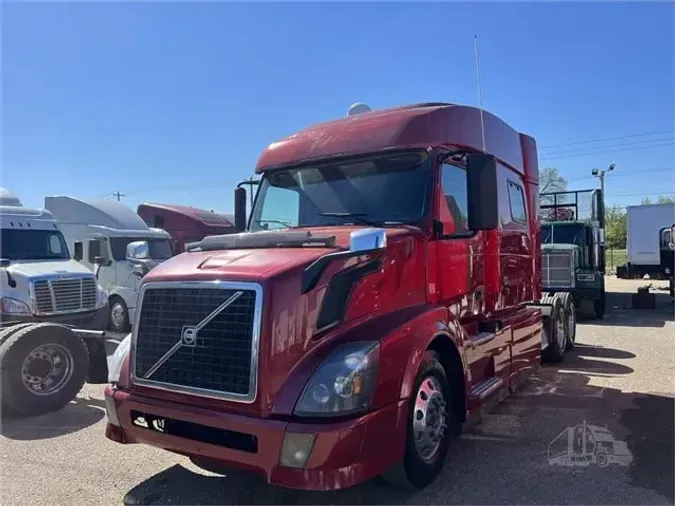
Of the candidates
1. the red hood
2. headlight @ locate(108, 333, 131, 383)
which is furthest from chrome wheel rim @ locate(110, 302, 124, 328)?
the red hood

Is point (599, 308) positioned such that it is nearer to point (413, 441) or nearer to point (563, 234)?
point (563, 234)

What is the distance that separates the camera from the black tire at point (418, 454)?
138 inches

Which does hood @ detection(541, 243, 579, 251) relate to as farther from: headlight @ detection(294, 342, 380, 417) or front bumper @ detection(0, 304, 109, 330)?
headlight @ detection(294, 342, 380, 417)

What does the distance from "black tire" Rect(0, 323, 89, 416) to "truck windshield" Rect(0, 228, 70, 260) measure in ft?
11.2

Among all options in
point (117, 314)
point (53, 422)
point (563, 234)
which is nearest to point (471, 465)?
point (53, 422)

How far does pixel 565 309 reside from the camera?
9047mm

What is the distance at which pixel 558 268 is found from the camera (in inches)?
502

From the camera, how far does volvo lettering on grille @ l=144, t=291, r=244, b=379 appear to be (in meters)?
3.29

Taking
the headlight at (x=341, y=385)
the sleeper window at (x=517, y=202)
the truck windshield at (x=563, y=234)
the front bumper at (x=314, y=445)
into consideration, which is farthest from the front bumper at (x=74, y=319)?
the truck windshield at (x=563, y=234)

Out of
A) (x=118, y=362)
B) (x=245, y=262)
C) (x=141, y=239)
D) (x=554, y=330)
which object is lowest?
(x=554, y=330)

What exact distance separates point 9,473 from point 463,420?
3649mm

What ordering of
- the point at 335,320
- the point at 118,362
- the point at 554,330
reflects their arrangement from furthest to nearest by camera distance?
the point at 554,330, the point at 118,362, the point at 335,320

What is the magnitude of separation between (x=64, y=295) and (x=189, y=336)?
5.98m

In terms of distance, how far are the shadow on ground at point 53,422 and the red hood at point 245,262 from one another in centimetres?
270
